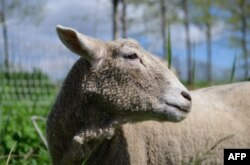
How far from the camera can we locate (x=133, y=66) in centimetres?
366

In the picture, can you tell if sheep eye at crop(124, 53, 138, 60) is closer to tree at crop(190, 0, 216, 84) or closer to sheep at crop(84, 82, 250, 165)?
sheep at crop(84, 82, 250, 165)

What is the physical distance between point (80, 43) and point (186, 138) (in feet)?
3.60

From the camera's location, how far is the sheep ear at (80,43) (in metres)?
3.56

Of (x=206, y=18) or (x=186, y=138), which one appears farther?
(x=206, y=18)

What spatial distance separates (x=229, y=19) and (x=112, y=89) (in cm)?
2526

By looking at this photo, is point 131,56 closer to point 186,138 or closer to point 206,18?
point 186,138
